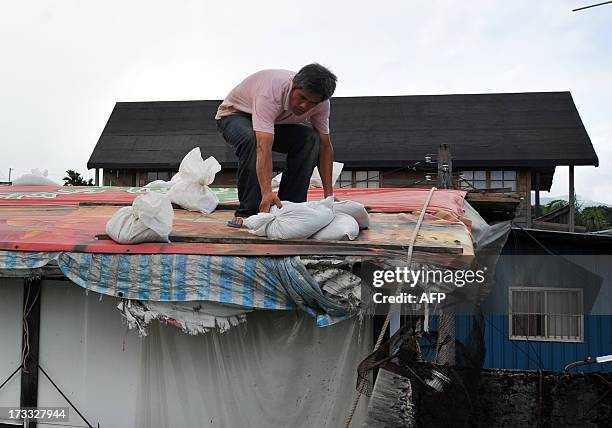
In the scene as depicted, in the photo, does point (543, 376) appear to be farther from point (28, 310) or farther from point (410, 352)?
point (28, 310)

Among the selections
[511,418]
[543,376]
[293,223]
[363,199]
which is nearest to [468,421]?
[511,418]

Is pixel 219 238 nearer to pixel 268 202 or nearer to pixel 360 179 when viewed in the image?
pixel 268 202

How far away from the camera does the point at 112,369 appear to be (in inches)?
166

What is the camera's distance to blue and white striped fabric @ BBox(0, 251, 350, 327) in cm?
342

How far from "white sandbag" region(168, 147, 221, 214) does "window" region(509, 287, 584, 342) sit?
18.0ft

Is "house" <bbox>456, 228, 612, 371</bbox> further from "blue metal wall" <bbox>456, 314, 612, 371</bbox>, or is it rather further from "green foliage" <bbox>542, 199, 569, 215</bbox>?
"green foliage" <bbox>542, 199, 569, 215</bbox>

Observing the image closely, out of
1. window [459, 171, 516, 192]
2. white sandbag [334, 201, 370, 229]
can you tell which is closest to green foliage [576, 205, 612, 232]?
window [459, 171, 516, 192]

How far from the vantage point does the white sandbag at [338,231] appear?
12.1 feet

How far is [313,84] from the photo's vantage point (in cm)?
390

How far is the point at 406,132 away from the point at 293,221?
1230cm

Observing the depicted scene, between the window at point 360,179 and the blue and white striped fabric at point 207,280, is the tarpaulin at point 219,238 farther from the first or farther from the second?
the window at point 360,179

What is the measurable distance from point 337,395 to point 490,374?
3.12 feet

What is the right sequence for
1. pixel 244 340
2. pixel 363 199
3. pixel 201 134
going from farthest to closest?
pixel 201 134
pixel 363 199
pixel 244 340

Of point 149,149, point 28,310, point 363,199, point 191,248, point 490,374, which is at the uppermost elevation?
point 149,149
